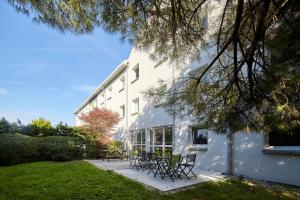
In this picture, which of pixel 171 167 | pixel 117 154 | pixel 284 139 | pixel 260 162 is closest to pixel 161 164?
pixel 171 167

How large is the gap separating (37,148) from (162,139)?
8149mm

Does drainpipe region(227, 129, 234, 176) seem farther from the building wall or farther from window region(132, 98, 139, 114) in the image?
window region(132, 98, 139, 114)

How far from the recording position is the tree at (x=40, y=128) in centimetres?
1919

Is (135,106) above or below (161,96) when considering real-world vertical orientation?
above

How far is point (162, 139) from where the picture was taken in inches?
620

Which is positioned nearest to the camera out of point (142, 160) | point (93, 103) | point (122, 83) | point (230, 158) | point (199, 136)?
point (230, 158)

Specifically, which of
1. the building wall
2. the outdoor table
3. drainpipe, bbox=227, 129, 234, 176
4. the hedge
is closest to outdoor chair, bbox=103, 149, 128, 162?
the hedge

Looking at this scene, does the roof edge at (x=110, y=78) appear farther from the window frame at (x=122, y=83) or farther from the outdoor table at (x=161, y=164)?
the outdoor table at (x=161, y=164)

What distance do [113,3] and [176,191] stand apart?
547cm

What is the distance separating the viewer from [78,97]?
40531 mm

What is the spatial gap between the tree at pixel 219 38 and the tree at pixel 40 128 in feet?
51.8

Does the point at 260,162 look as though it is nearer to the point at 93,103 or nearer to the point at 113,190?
the point at 113,190

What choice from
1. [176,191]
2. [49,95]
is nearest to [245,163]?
[176,191]

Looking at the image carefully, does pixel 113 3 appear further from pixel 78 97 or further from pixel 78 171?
pixel 78 97
